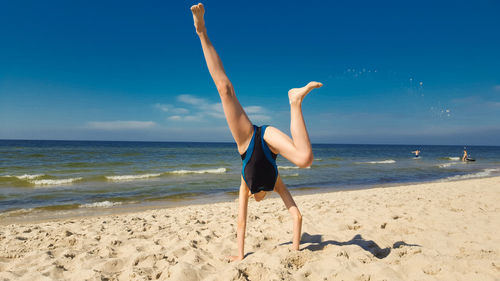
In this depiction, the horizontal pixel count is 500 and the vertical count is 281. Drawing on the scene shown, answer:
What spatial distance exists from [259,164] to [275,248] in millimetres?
1767

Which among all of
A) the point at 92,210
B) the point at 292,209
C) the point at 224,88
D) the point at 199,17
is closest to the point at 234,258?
the point at 292,209

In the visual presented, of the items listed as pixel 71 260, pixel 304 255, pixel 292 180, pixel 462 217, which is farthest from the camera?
pixel 292 180

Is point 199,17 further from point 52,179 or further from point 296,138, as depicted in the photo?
point 52,179

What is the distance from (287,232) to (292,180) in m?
11.5

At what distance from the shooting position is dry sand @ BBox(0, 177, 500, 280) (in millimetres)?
3055

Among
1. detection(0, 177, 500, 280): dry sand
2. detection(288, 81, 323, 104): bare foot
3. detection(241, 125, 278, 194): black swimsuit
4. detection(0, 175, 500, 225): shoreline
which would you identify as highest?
detection(288, 81, 323, 104): bare foot

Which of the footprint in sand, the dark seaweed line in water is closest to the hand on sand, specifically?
the footprint in sand

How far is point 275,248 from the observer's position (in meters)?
3.95

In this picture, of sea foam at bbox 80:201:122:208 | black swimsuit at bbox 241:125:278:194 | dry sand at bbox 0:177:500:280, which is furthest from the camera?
sea foam at bbox 80:201:122:208

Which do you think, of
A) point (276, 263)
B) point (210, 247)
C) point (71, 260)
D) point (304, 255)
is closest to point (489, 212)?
point (304, 255)

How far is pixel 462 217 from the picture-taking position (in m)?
5.69

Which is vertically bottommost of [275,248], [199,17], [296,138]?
[275,248]

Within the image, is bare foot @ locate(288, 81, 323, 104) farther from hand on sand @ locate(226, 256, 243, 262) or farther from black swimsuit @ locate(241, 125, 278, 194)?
hand on sand @ locate(226, 256, 243, 262)

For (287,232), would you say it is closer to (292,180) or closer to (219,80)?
(219,80)
